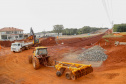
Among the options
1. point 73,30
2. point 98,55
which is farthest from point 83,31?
point 98,55

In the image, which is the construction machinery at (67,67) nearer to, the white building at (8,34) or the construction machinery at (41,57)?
the construction machinery at (41,57)

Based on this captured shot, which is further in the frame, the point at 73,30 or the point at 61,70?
the point at 73,30

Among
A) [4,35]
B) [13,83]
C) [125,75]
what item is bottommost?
[13,83]

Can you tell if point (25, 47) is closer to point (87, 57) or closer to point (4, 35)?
point (87, 57)

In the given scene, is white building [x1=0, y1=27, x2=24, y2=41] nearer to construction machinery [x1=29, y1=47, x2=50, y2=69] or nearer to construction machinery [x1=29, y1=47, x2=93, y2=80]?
construction machinery [x1=29, y1=47, x2=50, y2=69]

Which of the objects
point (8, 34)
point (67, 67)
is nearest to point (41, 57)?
point (67, 67)

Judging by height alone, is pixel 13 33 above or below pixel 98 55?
above

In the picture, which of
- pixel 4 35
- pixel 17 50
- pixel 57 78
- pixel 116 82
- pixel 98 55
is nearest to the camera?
pixel 116 82

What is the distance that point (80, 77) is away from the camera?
817 centimetres

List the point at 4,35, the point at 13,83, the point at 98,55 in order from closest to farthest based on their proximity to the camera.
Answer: the point at 13,83, the point at 98,55, the point at 4,35

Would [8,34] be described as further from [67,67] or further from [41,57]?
[67,67]

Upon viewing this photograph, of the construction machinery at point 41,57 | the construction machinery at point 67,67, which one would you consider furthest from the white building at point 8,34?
the construction machinery at point 67,67

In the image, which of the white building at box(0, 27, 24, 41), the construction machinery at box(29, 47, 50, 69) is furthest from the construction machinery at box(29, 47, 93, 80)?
the white building at box(0, 27, 24, 41)

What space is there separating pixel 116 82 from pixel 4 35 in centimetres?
5426
